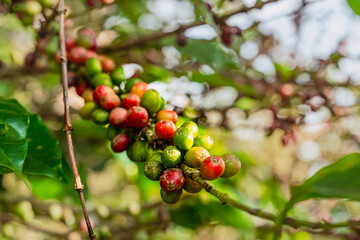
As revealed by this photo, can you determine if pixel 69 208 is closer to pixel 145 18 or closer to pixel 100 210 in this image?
pixel 100 210

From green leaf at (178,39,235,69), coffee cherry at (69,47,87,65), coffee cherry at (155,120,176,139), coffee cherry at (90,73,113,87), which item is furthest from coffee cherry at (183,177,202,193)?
green leaf at (178,39,235,69)

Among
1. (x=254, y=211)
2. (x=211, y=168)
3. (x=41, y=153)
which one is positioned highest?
(x=41, y=153)

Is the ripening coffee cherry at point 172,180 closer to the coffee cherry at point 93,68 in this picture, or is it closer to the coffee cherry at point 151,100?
the coffee cherry at point 151,100

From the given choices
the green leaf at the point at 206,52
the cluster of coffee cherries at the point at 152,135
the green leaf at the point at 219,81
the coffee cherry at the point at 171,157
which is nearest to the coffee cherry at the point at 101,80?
the cluster of coffee cherries at the point at 152,135

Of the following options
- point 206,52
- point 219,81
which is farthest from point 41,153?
point 219,81

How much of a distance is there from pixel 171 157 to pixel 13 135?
473 mm

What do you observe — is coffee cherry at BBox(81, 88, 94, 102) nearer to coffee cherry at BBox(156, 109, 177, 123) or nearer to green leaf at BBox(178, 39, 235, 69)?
coffee cherry at BBox(156, 109, 177, 123)

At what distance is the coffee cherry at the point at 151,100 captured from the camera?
1022mm

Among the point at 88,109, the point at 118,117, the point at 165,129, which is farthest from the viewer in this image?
the point at 88,109

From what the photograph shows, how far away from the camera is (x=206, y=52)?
1.88 meters

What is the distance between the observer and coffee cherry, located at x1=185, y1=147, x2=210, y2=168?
839 mm

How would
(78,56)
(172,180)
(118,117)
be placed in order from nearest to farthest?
1. (172,180)
2. (118,117)
3. (78,56)

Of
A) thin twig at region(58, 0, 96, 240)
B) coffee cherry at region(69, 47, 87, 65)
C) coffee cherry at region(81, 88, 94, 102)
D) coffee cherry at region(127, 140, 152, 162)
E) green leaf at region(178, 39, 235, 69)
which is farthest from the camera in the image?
green leaf at region(178, 39, 235, 69)

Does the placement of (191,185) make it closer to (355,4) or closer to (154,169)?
(154,169)
